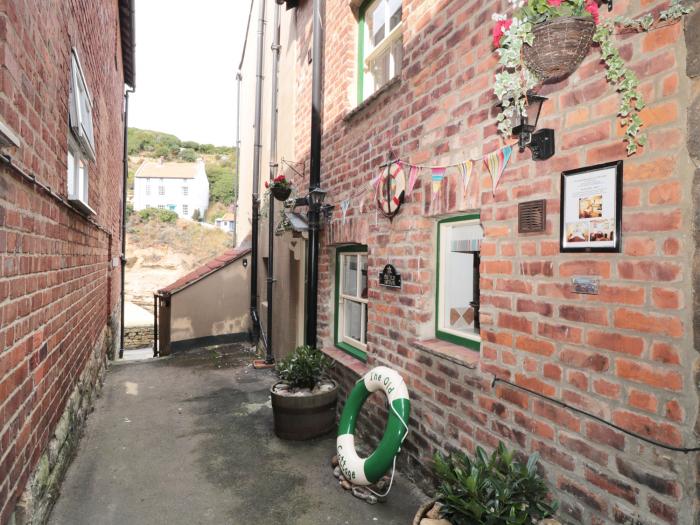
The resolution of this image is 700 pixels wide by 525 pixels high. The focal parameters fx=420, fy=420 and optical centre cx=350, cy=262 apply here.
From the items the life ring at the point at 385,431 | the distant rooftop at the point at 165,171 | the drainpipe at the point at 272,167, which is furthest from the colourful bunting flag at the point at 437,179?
the distant rooftop at the point at 165,171

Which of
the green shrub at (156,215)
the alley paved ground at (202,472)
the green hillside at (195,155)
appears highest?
the green hillside at (195,155)

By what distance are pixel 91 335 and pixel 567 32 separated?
5572mm

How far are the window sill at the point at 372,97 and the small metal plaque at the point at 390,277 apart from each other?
5.15 feet

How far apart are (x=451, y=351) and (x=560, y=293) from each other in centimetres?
101

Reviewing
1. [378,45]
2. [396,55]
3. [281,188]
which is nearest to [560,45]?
[396,55]

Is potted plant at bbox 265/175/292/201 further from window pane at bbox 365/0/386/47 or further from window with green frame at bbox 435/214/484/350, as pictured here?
window with green frame at bbox 435/214/484/350

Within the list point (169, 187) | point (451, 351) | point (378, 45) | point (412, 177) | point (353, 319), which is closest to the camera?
point (451, 351)

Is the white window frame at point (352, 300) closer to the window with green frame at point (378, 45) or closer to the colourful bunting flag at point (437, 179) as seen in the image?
the colourful bunting flag at point (437, 179)

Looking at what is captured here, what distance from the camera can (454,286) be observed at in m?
3.25

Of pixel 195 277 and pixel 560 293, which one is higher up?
pixel 560 293

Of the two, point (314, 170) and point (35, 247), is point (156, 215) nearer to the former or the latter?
point (314, 170)

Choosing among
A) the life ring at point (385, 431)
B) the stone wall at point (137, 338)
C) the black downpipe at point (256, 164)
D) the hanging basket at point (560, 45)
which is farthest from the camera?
the stone wall at point (137, 338)

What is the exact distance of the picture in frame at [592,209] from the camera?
1861 millimetres

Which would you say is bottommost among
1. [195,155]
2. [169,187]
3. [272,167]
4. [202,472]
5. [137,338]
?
[137,338]
